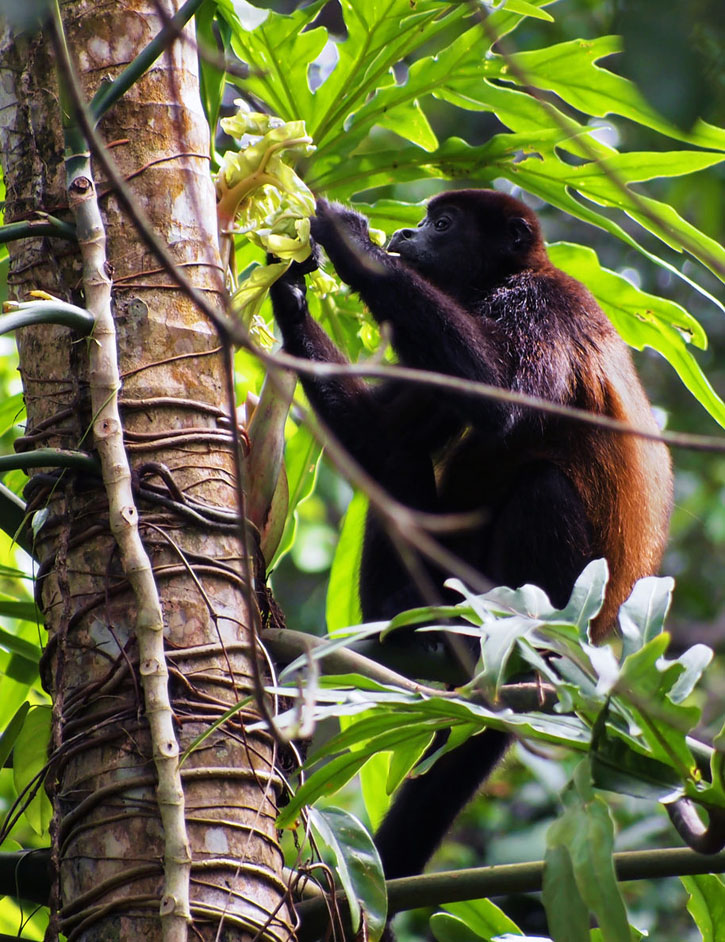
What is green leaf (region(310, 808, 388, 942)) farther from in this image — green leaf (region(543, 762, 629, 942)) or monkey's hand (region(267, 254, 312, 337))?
monkey's hand (region(267, 254, 312, 337))

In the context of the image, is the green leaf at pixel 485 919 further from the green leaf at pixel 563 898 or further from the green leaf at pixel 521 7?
the green leaf at pixel 521 7

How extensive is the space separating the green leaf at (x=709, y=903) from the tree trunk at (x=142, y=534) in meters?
0.70

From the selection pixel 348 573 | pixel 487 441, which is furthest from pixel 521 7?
pixel 348 573

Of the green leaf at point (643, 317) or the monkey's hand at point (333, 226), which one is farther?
the green leaf at point (643, 317)

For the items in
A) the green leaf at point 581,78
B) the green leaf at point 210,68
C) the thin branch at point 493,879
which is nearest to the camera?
the thin branch at point 493,879

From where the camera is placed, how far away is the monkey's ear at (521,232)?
10.9 ft

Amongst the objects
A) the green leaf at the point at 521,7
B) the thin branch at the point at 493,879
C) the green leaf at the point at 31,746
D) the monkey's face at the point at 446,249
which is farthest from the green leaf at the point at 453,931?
the monkey's face at the point at 446,249

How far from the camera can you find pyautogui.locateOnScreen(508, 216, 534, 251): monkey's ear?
333 cm

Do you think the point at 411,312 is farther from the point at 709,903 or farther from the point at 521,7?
the point at 709,903

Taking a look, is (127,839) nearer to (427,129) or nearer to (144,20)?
(144,20)

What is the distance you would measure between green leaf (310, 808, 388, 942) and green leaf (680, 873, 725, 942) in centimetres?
56

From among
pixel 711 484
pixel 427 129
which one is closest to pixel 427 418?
pixel 427 129

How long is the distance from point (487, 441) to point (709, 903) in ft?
4.27

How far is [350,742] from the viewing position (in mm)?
1436
